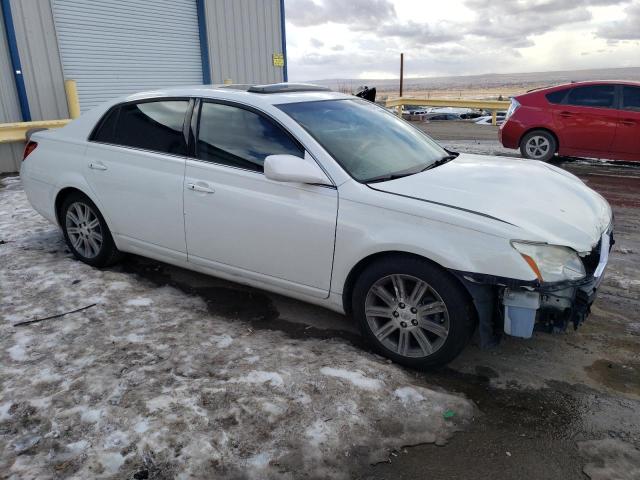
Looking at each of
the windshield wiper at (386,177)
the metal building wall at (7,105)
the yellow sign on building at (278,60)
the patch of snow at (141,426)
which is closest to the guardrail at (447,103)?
the yellow sign on building at (278,60)

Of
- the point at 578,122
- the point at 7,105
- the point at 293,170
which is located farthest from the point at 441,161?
the point at 7,105

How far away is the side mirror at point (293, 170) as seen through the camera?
313 centimetres

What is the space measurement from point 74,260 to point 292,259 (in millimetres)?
2569

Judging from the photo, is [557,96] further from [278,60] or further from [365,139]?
[278,60]

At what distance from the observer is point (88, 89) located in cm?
1082

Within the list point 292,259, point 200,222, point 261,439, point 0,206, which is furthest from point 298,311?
point 0,206

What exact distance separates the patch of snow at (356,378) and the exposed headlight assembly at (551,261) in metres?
1.07

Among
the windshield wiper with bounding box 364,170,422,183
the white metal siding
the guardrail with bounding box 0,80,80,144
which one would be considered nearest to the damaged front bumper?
the windshield wiper with bounding box 364,170,422,183

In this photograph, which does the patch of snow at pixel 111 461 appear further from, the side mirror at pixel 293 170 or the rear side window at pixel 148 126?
the rear side window at pixel 148 126

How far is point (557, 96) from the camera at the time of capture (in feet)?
31.1

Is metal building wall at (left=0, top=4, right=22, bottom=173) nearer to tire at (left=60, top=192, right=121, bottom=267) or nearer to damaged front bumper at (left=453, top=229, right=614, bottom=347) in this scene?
tire at (left=60, top=192, right=121, bottom=267)

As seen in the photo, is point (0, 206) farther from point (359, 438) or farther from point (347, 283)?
point (359, 438)

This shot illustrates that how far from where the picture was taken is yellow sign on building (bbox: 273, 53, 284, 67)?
606 inches

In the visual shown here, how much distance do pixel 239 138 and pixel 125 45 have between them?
9.56 metres
